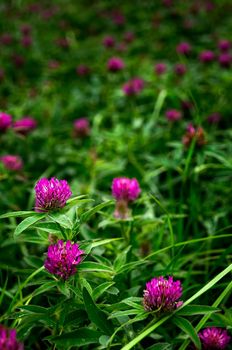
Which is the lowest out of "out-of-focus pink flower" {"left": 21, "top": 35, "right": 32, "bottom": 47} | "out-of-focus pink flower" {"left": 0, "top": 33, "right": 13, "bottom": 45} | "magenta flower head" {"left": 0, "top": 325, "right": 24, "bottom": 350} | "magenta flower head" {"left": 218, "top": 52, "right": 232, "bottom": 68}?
"magenta flower head" {"left": 218, "top": 52, "right": 232, "bottom": 68}

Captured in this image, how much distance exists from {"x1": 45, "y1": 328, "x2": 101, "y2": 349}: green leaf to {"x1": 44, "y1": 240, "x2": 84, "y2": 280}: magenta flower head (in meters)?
0.13

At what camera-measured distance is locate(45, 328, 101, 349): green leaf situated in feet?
3.13

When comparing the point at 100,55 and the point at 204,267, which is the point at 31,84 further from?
the point at 204,267

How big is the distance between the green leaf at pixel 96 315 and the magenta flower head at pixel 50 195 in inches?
8.5

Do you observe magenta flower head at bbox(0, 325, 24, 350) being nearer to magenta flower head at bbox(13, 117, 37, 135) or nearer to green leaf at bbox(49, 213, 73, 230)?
green leaf at bbox(49, 213, 73, 230)

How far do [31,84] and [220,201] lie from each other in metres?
2.29

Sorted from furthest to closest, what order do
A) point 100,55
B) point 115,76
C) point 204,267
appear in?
1. point 100,55
2. point 115,76
3. point 204,267

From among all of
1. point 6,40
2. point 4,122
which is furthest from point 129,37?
point 4,122

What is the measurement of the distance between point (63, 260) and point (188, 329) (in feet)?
1.02

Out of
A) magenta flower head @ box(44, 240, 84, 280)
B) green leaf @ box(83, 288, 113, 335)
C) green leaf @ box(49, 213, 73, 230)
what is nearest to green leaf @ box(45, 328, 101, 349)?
green leaf @ box(83, 288, 113, 335)

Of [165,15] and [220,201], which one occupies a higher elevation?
[165,15]

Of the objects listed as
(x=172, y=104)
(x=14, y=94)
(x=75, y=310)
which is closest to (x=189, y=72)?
(x=172, y=104)

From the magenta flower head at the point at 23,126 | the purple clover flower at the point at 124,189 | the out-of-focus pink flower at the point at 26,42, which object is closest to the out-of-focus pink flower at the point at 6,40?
the out-of-focus pink flower at the point at 26,42

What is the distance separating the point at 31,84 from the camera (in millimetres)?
3621
